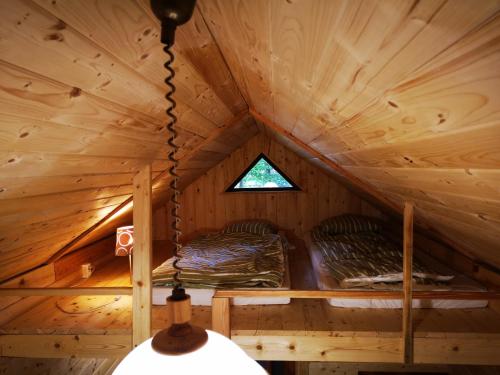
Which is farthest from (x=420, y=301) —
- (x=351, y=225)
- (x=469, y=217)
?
(x=351, y=225)

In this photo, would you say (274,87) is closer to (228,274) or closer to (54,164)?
(54,164)

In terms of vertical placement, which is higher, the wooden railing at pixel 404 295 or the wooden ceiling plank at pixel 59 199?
the wooden ceiling plank at pixel 59 199

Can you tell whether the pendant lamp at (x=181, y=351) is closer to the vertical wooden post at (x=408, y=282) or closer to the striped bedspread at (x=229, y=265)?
the vertical wooden post at (x=408, y=282)

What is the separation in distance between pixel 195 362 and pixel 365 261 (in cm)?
225

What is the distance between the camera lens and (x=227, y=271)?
94.2 inches

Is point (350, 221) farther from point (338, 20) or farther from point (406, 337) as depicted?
point (338, 20)

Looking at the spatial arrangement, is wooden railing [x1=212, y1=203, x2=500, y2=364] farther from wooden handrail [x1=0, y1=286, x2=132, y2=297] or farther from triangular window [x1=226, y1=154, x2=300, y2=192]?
triangular window [x1=226, y1=154, x2=300, y2=192]

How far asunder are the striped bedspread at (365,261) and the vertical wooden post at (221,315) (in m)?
0.86

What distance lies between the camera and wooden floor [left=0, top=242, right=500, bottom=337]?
194 cm

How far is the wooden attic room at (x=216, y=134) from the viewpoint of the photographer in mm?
584

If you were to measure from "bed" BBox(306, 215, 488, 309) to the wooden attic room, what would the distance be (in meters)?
0.02

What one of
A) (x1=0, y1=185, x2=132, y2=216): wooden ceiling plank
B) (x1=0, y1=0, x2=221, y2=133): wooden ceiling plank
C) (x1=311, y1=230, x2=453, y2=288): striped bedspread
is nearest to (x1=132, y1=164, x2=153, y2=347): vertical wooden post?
(x1=0, y1=185, x2=132, y2=216): wooden ceiling plank

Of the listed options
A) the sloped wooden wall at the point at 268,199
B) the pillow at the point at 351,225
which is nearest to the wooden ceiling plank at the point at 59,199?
the sloped wooden wall at the point at 268,199

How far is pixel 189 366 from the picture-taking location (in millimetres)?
542
